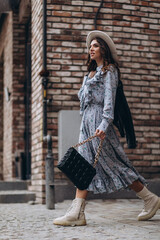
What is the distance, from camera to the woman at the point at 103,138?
4.37 metres

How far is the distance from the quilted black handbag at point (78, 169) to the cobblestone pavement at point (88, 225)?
0.40 metres

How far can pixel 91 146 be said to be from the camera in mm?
4516

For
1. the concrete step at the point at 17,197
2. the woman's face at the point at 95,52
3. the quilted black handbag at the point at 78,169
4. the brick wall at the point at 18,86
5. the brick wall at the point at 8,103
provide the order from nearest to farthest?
the quilted black handbag at the point at 78,169 → the woman's face at the point at 95,52 → the concrete step at the point at 17,197 → the brick wall at the point at 18,86 → the brick wall at the point at 8,103

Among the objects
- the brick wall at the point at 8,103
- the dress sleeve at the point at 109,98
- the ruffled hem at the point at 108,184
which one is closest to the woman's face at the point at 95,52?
the dress sleeve at the point at 109,98

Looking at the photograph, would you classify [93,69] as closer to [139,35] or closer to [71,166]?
[71,166]

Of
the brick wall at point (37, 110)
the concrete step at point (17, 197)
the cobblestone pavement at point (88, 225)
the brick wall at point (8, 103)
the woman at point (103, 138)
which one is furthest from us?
the brick wall at point (8, 103)

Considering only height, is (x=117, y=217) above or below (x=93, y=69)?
below

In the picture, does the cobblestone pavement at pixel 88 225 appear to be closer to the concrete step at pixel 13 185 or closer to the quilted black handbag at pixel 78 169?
the quilted black handbag at pixel 78 169

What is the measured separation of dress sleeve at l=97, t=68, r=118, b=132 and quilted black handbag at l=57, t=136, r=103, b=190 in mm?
340

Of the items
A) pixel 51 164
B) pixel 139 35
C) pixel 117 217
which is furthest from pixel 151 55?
pixel 117 217

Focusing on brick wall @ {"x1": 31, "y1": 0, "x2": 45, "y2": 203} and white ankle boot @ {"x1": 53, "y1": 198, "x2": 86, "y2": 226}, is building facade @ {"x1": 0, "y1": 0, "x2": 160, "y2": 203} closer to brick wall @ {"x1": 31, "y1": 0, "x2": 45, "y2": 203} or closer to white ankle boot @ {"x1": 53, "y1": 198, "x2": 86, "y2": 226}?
brick wall @ {"x1": 31, "y1": 0, "x2": 45, "y2": 203}

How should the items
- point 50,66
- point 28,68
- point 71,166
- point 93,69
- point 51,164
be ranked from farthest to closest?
point 28,68 → point 50,66 → point 51,164 → point 93,69 → point 71,166

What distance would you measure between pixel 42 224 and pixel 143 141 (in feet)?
10.1

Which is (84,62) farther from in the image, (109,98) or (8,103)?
(8,103)
